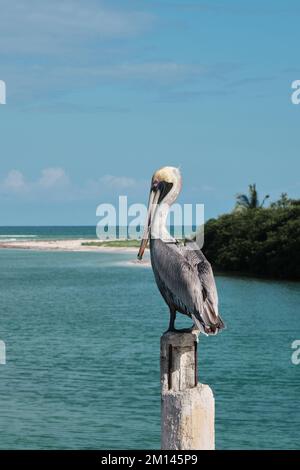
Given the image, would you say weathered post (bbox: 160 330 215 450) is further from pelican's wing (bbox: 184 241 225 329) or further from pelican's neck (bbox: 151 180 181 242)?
pelican's neck (bbox: 151 180 181 242)

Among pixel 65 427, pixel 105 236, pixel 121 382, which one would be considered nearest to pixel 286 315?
pixel 121 382

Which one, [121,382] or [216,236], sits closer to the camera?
[121,382]

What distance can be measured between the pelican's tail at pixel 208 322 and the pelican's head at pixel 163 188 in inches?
27.5

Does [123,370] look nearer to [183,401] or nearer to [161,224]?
[161,224]

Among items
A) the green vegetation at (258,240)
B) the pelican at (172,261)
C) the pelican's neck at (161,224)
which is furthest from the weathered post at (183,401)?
the green vegetation at (258,240)

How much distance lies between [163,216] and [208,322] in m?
0.82

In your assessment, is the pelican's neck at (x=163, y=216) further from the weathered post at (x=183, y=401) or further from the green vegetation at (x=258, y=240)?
the green vegetation at (x=258, y=240)

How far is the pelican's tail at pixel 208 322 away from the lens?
21.1 feet

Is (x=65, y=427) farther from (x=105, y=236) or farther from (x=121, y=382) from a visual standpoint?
(x=105, y=236)

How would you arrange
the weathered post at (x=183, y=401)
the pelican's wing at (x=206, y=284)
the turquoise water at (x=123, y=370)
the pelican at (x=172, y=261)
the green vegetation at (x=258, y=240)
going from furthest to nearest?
1. the green vegetation at (x=258, y=240)
2. the turquoise water at (x=123, y=370)
3. the pelican at (x=172, y=261)
4. the pelican's wing at (x=206, y=284)
5. the weathered post at (x=183, y=401)

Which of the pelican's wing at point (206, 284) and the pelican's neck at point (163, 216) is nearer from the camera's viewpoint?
the pelican's wing at point (206, 284)
